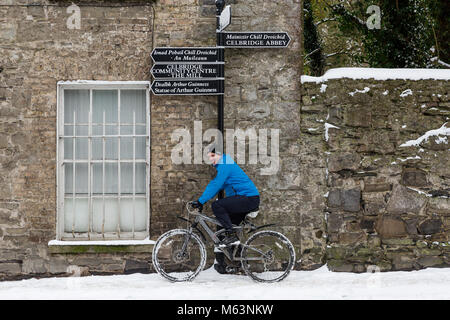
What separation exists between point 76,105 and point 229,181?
96.7 inches

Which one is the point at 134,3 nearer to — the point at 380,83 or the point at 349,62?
the point at 380,83

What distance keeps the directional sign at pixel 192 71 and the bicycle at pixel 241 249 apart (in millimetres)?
1770

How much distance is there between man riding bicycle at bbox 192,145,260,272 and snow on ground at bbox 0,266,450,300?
66cm

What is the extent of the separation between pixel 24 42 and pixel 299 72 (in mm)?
3802

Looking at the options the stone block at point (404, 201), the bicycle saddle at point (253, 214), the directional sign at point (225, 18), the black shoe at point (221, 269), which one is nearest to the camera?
the directional sign at point (225, 18)

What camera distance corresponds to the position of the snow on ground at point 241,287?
633 centimetres

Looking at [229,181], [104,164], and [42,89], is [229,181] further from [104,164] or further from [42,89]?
[42,89]

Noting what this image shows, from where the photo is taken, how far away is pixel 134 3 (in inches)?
296

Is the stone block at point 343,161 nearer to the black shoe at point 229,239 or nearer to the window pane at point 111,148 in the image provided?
the black shoe at point 229,239

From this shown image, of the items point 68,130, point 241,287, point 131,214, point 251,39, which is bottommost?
point 241,287

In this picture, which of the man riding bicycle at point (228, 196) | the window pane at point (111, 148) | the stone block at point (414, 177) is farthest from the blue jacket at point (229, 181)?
the stone block at point (414, 177)

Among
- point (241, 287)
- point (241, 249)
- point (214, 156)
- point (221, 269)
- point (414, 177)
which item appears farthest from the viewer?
point (414, 177)

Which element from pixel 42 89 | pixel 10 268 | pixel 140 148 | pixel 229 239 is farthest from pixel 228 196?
pixel 10 268

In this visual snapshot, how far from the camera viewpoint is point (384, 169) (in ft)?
24.8
